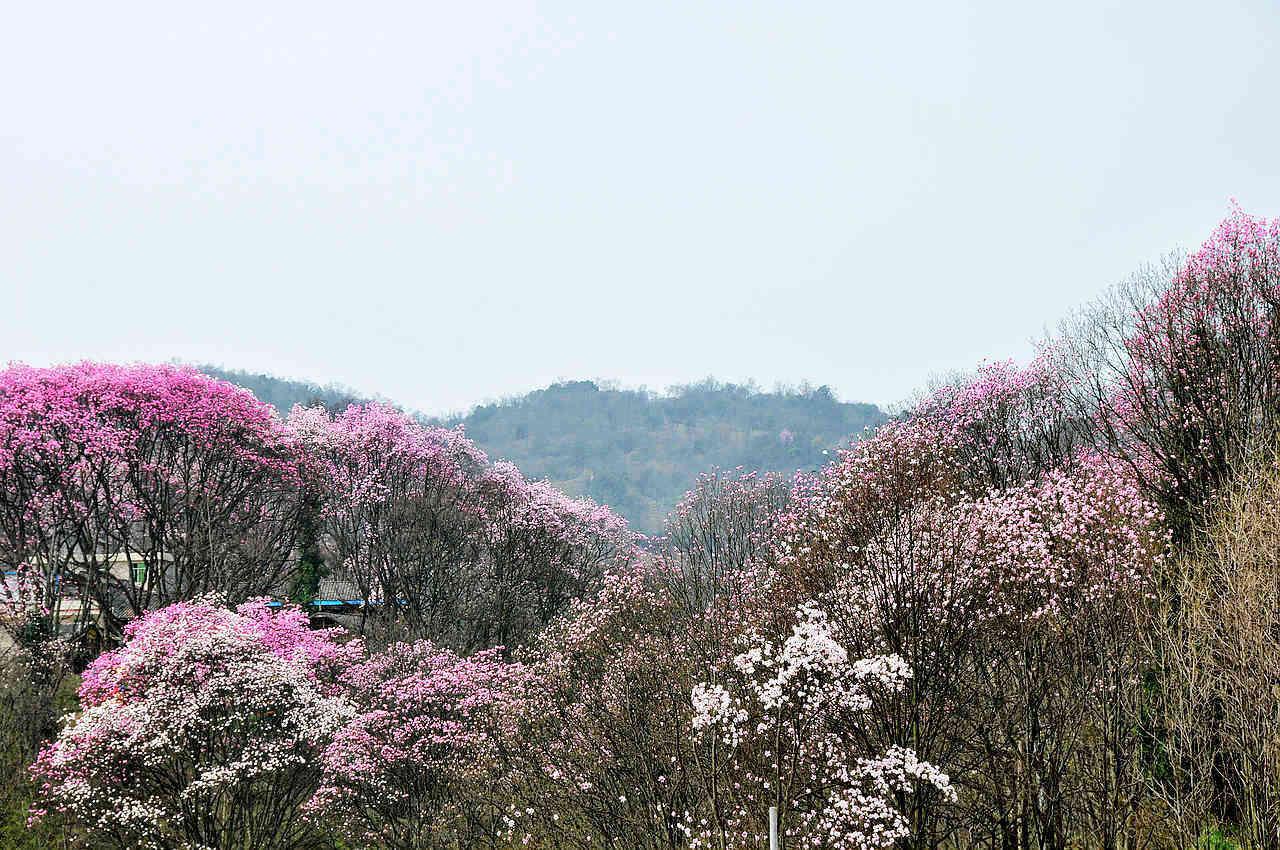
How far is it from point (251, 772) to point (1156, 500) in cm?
1858

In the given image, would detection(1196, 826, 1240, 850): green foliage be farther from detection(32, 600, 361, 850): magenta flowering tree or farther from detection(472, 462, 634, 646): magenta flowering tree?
detection(472, 462, 634, 646): magenta flowering tree

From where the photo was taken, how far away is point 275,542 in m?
32.4

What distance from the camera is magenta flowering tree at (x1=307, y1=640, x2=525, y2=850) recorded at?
19312mm

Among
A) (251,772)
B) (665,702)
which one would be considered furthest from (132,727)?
(665,702)

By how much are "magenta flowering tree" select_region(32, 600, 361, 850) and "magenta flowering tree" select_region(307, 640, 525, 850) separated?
151 cm

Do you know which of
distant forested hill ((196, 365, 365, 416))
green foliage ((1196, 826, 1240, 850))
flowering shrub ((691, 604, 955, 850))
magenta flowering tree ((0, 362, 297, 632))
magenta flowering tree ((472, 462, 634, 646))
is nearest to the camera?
flowering shrub ((691, 604, 955, 850))

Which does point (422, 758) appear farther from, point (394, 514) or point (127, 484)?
point (127, 484)

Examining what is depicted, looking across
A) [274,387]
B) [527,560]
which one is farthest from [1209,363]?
[274,387]

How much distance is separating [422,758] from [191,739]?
5087 millimetres

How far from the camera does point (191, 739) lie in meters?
16.7

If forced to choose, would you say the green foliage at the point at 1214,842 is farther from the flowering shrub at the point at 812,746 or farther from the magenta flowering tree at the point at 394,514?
the magenta flowering tree at the point at 394,514

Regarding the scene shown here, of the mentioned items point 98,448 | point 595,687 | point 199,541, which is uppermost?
point 98,448

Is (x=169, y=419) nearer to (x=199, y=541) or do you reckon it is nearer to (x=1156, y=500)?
(x=199, y=541)

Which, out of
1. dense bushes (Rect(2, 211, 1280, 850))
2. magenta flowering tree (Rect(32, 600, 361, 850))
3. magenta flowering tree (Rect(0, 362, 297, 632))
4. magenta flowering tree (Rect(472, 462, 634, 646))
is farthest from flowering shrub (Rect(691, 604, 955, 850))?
magenta flowering tree (Rect(0, 362, 297, 632))
